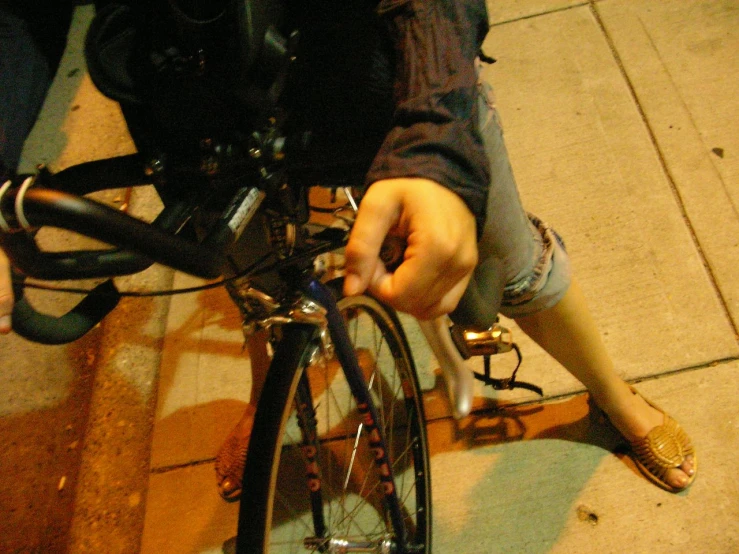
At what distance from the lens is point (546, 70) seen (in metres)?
2.65

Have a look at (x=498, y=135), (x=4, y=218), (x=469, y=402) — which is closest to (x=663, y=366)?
(x=469, y=402)

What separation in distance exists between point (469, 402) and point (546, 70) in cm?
173

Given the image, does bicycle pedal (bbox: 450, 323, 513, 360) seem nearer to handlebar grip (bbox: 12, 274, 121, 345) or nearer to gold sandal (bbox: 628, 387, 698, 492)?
gold sandal (bbox: 628, 387, 698, 492)

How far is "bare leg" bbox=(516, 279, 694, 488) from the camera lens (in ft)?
4.50

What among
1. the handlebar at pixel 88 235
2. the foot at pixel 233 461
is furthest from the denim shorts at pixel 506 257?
the foot at pixel 233 461

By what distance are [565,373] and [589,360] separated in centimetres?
44

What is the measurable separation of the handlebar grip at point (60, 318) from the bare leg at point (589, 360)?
0.97 metres

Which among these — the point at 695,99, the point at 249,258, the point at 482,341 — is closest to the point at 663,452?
the point at 482,341

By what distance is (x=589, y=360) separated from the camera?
58.5 inches

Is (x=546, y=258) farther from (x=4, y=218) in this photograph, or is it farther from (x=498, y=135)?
(x=4, y=218)

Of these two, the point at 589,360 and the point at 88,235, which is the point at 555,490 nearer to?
the point at 589,360

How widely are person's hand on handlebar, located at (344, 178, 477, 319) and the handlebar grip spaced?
43 centimetres

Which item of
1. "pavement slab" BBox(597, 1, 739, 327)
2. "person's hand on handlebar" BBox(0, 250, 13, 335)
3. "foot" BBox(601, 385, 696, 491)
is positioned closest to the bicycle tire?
"person's hand on handlebar" BBox(0, 250, 13, 335)

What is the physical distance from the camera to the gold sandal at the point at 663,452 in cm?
164
